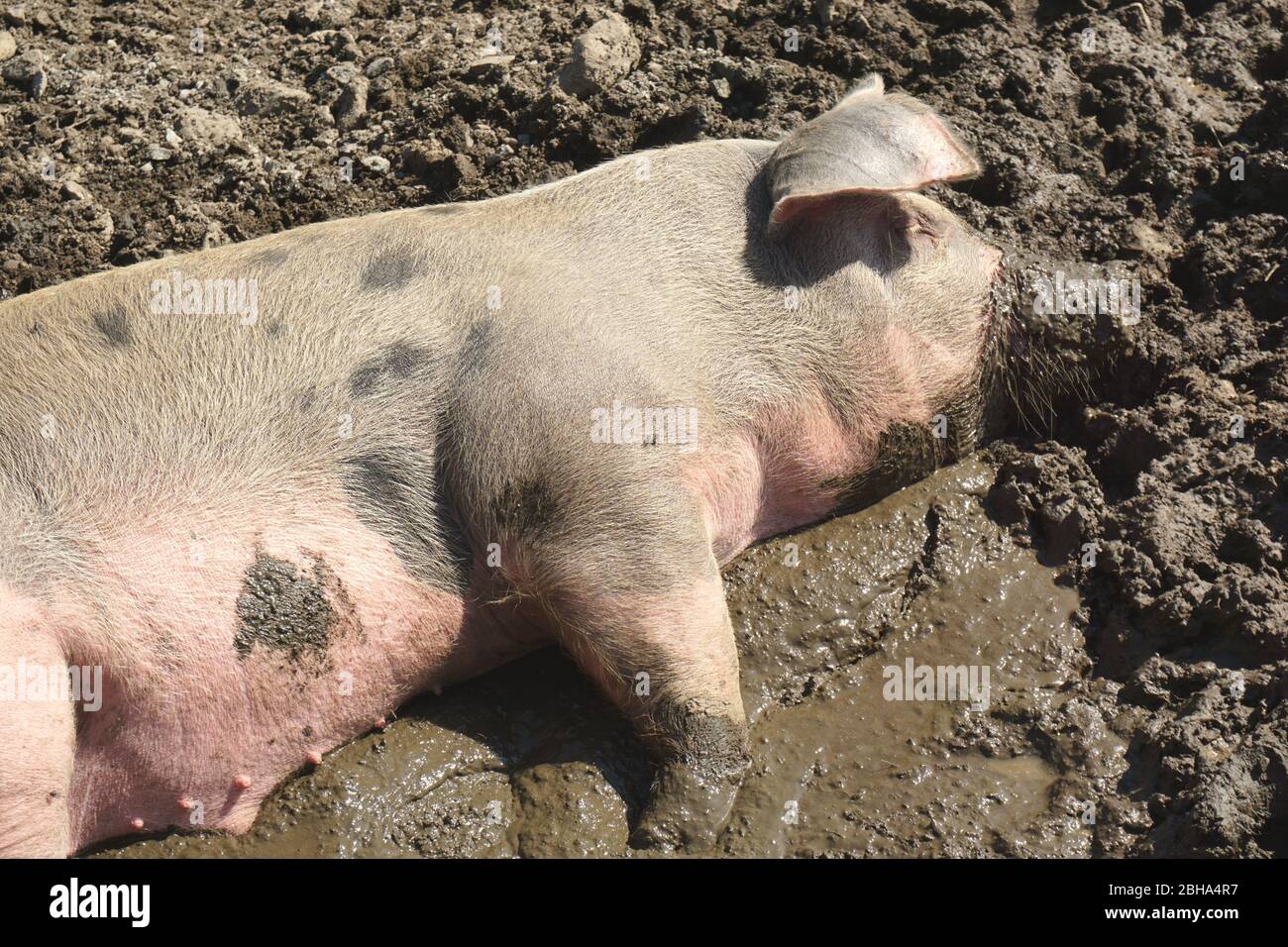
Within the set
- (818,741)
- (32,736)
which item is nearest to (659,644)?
(818,741)

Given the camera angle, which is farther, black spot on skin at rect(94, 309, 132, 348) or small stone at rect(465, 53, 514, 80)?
small stone at rect(465, 53, 514, 80)

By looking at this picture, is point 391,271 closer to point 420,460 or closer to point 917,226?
point 420,460

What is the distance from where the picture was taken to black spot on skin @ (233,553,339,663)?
366 cm

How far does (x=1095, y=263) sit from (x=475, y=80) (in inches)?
105

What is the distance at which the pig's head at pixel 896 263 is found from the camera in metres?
4.11

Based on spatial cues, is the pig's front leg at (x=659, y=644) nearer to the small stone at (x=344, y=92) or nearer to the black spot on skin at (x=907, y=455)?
the black spot on skin at (x=907, y=455)

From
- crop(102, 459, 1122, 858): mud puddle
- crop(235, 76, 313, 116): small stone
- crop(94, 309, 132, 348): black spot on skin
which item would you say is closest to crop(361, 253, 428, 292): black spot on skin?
crop(94, 309, 132, 348): black spot on skin

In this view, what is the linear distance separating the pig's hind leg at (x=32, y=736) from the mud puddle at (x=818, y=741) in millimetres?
297

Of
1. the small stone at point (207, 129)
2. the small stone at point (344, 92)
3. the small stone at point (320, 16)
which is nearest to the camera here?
the small stone at point (207, 129)

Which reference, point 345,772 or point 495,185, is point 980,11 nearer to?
point 495,185

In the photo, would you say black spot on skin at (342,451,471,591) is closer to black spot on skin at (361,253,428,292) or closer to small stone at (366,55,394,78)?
black spot on skin at (361,253,428,292)

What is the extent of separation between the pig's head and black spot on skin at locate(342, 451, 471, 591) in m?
1.33

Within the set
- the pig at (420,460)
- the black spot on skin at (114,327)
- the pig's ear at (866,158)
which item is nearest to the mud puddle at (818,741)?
the pig at (420,460)

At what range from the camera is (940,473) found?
15.1 feet
